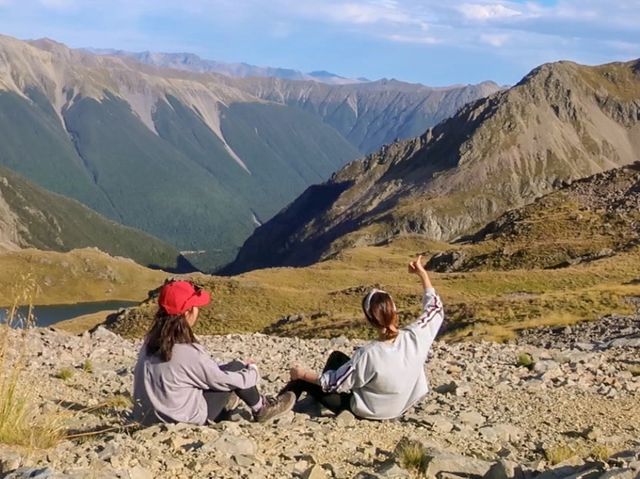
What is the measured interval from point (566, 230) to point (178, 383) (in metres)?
61.4

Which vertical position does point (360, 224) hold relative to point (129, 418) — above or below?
below

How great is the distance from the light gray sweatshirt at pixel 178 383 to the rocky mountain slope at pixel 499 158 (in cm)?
13576

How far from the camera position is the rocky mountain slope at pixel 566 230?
5862cm

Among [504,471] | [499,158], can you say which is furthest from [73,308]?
[504,471]

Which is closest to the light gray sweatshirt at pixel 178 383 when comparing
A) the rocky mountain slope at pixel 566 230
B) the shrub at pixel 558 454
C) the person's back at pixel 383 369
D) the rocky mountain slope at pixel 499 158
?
the person's back at pixel 383 369

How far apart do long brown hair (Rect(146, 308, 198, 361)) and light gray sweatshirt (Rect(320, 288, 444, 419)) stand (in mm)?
1973

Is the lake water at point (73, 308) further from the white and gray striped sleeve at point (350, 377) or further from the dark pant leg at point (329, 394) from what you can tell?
the white and gray striped sleeve at point (350, 377)

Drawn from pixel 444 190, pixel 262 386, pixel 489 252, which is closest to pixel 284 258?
pixel 444 190

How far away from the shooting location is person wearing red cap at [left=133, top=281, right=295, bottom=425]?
9.26 metres

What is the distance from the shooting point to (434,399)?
41.3ft

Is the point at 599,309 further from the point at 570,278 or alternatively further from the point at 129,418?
the point at 129,418

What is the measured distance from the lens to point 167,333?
365 inches

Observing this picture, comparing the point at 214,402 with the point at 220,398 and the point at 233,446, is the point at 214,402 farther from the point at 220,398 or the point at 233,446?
the point at 233,446

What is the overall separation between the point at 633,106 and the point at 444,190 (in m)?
54.1
